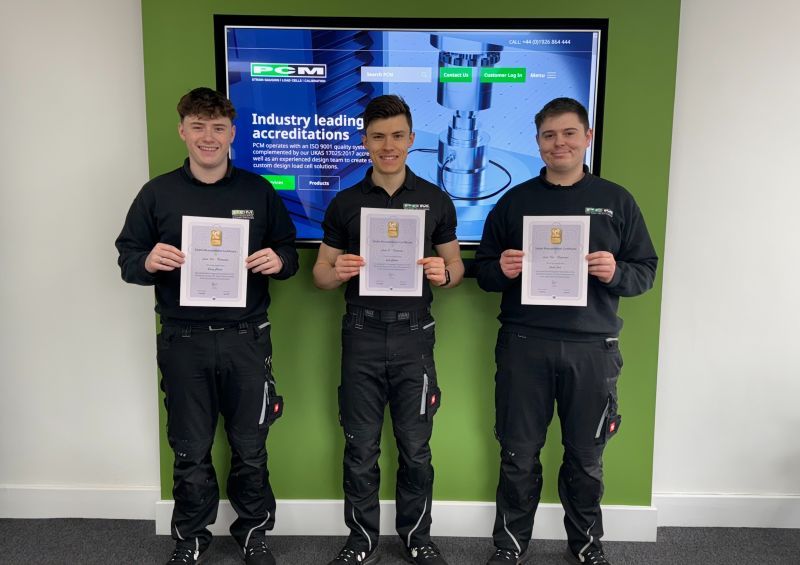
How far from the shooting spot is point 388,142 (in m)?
2.23

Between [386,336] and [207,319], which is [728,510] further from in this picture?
[207,319]

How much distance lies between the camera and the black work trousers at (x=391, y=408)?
2.30 metres

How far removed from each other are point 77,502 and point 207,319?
1484 mm

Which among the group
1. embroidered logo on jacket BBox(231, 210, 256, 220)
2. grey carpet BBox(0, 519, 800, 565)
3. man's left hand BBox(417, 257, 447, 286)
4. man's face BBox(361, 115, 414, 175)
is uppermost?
man's face BBox(361, 115, 414, 175)

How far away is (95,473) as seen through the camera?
115 inches

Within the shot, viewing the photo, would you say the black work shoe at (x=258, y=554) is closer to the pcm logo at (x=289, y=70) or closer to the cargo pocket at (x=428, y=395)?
the cargo pocket at (x=428, y=395)

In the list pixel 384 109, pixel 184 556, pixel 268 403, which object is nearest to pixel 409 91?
pixel 384 109

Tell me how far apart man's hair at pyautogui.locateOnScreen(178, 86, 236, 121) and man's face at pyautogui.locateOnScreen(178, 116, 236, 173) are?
0.05 feet

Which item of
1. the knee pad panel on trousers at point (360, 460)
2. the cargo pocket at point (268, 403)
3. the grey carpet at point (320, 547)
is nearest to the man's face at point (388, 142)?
the cargo pocket at point (268, 403)

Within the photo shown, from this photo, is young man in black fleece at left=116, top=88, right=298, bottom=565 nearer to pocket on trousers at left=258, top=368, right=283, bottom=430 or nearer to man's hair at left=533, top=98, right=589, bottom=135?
pocket on trousers at left=258, top=368, right=283, bottom=430

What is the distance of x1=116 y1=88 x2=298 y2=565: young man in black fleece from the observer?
222cm

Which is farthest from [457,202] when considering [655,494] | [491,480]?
[655,494]

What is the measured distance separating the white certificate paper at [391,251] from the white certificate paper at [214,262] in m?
0.47

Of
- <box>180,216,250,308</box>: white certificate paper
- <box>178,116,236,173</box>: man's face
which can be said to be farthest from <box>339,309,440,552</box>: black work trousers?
<box>178,116,236,173</box>: man's face
